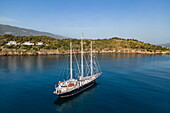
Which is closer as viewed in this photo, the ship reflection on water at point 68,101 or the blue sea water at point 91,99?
the blue sea water at point 91,99

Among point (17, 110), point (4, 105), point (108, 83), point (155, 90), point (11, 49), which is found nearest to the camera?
point (17, 110)

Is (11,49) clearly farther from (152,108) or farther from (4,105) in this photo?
(152,108)

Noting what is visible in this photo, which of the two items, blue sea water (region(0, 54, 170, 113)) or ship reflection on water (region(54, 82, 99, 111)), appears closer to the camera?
blue sea water (region(0, 54, 170, 113))

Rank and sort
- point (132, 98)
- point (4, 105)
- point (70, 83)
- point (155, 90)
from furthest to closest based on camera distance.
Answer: point (155, 90)
point (70, 83)
point (132, 98)
point (4, 105)

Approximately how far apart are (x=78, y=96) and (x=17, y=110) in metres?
16.6

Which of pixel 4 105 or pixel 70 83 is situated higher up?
pixel 70 83

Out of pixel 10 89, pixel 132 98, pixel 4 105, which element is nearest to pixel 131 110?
pixel 132 98

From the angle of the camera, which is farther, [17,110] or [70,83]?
[70,83]

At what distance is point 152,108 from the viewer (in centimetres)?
3447

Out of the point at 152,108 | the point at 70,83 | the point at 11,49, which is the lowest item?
the point at 152,108

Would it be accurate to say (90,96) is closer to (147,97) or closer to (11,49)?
(147,97)

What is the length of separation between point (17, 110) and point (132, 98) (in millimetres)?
30940

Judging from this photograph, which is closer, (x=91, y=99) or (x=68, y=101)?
(x=68, y=101)

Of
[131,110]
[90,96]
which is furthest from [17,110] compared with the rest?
[131,110]
